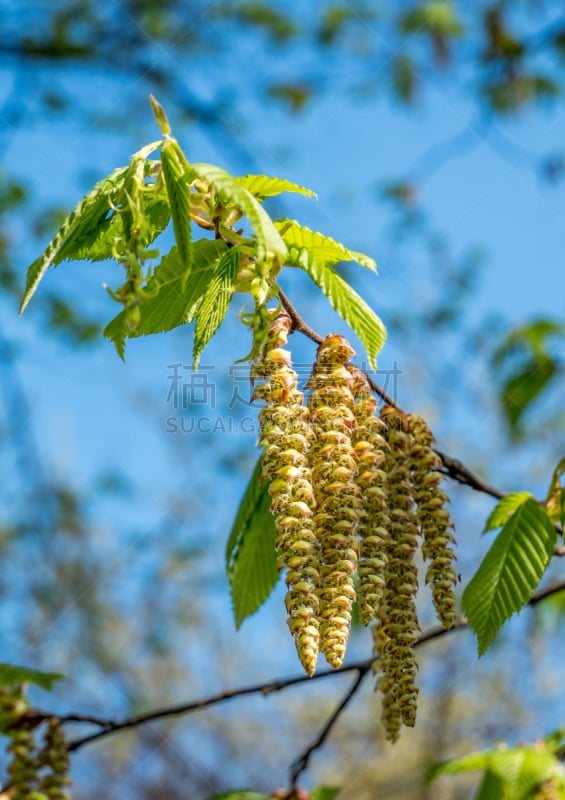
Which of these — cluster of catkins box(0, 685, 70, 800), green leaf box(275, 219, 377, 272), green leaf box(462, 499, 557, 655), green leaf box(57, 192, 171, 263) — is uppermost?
green leaf box(57, 192, 171, 263)

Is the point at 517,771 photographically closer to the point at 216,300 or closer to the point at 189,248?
the point at 216,300

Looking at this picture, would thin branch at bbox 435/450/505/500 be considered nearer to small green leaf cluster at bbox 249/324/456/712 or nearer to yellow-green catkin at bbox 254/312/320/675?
small green leaf cluster at bbox 249/324/456/712

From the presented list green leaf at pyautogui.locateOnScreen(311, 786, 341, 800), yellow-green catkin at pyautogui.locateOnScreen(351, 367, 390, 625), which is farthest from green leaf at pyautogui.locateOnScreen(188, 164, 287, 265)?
green leaf at pyautogui.locateOnScreen(311, 786, 341, 800)

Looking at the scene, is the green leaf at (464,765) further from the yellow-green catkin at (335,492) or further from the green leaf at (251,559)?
the yellow-green catkin at (335,492)

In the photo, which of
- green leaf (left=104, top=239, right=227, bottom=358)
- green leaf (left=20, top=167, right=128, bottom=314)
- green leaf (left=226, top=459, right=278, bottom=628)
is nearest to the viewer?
green leaf (left=20, top=167, right=128, bottom=314)

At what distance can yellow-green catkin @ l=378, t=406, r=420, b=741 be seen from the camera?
116 cm

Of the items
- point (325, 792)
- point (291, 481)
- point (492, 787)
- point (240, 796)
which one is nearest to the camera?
point (291, 481)

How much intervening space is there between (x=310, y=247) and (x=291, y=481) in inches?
15.0

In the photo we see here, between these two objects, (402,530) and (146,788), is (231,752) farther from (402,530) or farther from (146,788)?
(402,530)

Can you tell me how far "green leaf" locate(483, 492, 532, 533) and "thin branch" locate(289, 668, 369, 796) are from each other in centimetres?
50

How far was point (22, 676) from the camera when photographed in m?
2.00

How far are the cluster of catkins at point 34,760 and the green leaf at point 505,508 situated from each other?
1125mm

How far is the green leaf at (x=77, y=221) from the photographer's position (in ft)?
3.60

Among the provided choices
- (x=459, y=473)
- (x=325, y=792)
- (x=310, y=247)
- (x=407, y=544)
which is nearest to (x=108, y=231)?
(x=310, y=247)
